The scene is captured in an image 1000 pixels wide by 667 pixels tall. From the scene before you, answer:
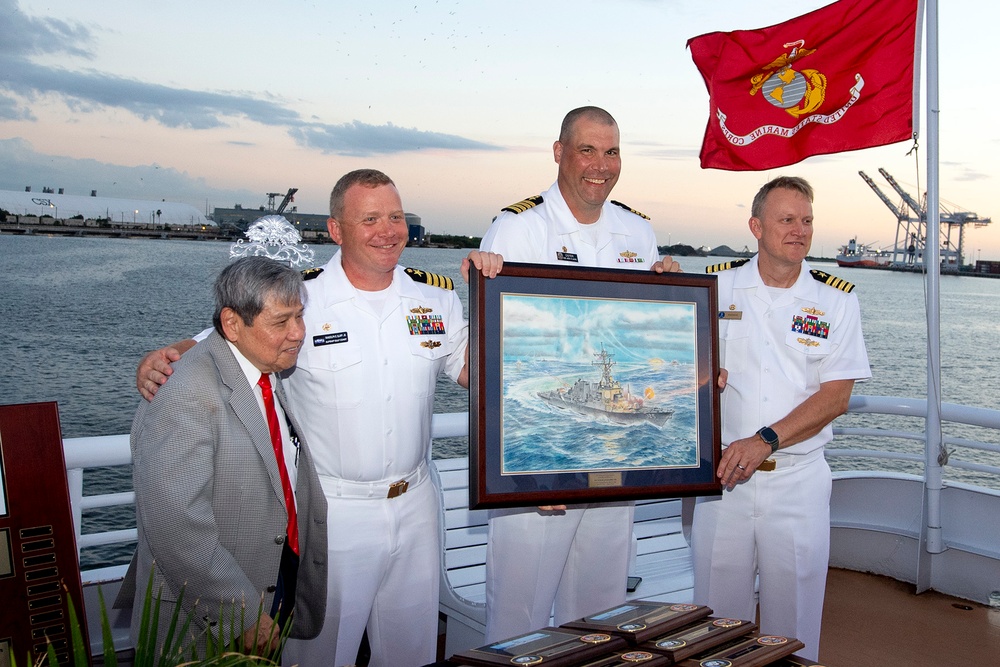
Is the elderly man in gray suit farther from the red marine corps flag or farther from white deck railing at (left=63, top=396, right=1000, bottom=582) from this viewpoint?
the red marine corps flag

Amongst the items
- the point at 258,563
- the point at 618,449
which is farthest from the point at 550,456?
the point at 258,563

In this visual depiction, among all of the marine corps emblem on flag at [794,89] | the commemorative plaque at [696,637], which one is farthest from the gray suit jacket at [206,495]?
the marine corps emblem on flag at [794,89]

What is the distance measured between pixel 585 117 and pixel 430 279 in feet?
2.45

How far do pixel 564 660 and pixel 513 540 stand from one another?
4.32ft

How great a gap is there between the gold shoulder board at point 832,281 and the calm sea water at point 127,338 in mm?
9259

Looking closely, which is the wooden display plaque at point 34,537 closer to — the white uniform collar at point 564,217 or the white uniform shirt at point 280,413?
the white uniform shirt at point 280,413

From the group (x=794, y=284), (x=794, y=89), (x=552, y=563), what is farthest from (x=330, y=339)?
(x=794, y=89)

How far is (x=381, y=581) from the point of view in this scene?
8.47 feet

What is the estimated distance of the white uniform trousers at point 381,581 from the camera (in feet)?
8.17

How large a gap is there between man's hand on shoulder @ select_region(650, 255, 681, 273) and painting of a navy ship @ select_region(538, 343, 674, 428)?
1.09 feet

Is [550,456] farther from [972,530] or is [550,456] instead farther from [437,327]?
[972,530]

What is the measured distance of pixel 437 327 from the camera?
8.75 ft

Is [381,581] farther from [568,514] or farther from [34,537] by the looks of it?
[34,537]

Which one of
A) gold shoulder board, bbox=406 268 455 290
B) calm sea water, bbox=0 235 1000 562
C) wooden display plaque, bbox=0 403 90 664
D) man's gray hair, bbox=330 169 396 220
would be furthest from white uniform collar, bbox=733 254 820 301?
calm sea water, bbox=0 235 1000 562
